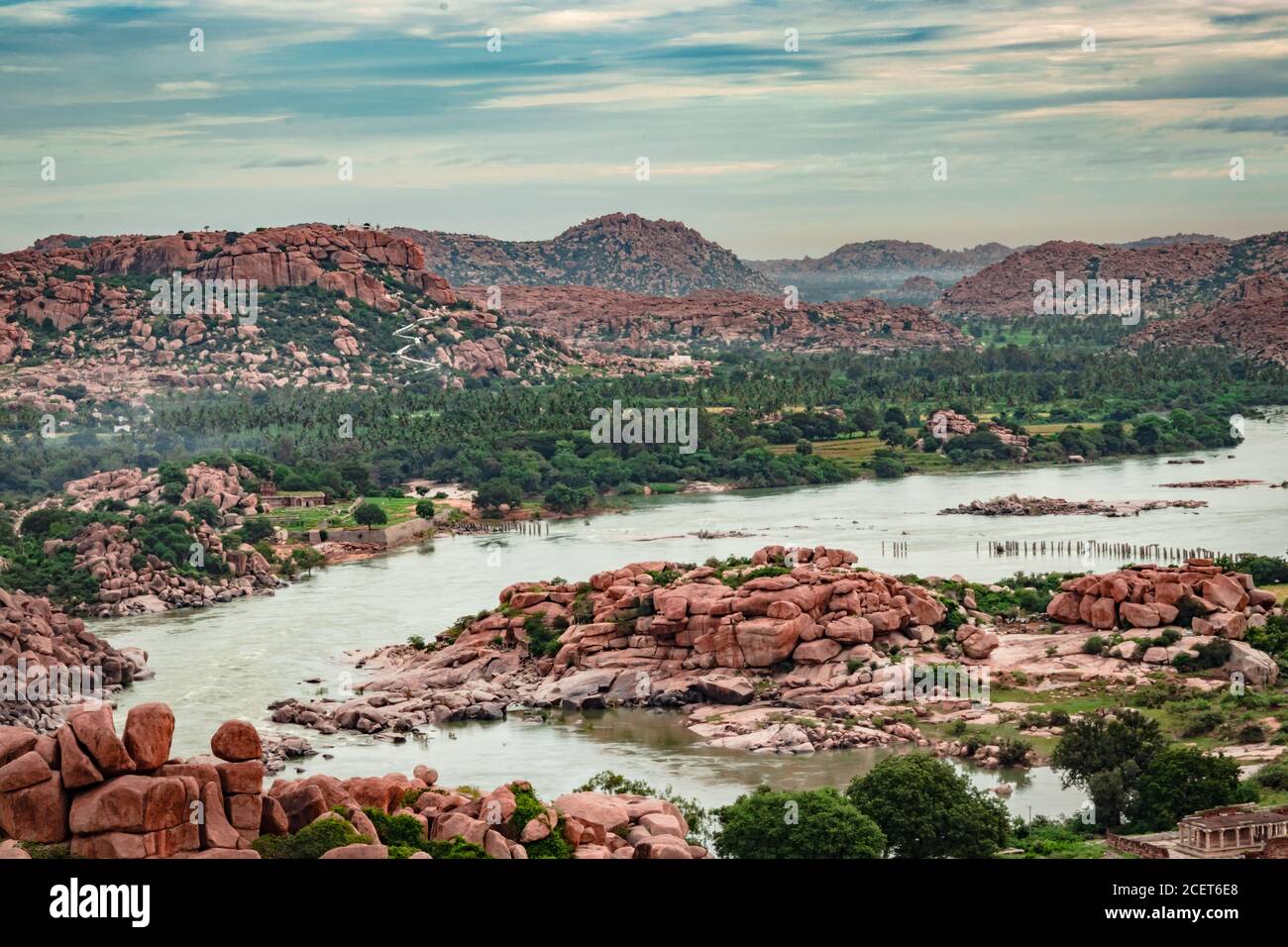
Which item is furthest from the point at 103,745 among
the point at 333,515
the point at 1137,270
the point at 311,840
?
the point at 1137,270

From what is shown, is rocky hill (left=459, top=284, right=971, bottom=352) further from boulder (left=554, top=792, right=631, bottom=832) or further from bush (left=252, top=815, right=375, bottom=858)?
bush (left=252, top=815, right=375, bottom=858)

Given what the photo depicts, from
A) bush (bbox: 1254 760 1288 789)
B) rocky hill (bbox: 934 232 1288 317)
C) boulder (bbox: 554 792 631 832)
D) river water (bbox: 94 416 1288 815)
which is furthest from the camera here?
rocky hill (bbox: 934 232 1288 317)

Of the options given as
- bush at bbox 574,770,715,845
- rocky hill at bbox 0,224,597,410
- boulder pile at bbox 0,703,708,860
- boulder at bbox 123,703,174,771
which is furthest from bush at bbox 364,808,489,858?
rocky hill at bbox 0,224,597,410

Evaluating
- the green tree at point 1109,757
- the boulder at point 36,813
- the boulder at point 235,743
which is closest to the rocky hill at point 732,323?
the green tree at point 1109,757

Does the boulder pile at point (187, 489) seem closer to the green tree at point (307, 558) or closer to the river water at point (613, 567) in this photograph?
the green tree at point (307, 558)
